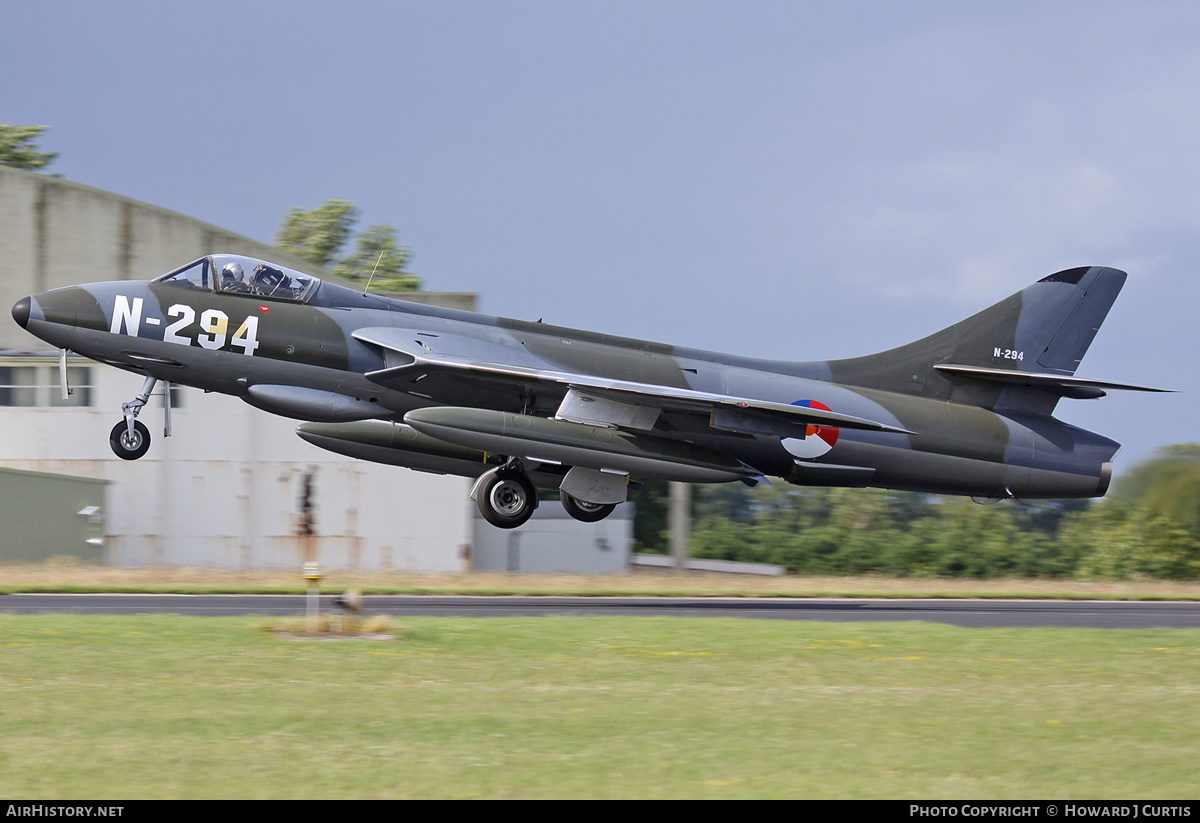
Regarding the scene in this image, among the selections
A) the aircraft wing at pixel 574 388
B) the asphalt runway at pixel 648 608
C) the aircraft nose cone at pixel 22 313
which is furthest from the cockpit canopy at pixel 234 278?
the asphalt runway at pixel 648 608

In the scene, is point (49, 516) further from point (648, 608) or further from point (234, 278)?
point (648, 608)

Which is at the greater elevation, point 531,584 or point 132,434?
point 132,434

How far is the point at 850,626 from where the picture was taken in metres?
19.0

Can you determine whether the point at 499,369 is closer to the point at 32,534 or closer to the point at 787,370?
the point at 787,370

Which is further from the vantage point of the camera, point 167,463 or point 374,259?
point 374,259

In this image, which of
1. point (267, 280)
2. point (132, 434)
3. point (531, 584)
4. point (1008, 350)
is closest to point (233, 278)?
point (267, 280)

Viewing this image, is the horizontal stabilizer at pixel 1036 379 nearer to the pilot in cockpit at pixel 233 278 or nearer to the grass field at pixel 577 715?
the grass field at pixel 577 715

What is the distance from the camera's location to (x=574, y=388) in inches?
714

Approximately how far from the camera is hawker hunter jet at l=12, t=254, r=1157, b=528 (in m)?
17.5

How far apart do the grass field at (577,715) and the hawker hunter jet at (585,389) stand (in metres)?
2.85

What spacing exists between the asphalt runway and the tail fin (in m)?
3.96

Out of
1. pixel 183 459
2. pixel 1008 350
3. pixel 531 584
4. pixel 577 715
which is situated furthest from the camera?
pixel 183 459

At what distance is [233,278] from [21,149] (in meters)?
43.5

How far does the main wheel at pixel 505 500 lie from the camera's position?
738 inches
